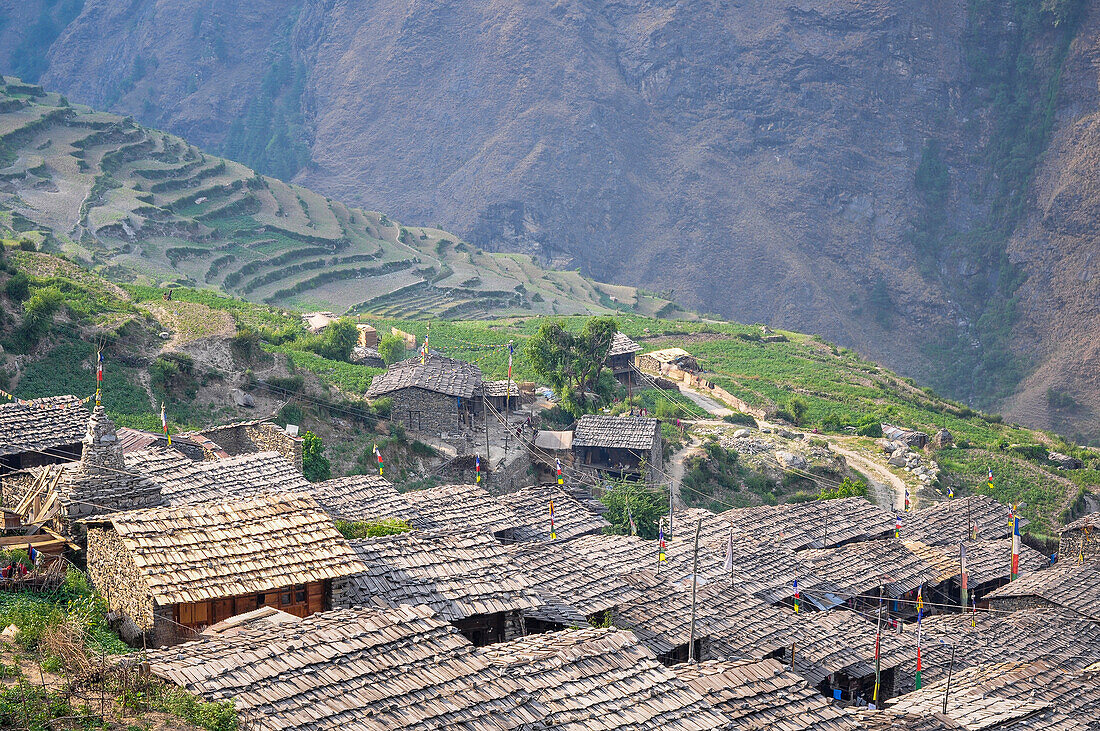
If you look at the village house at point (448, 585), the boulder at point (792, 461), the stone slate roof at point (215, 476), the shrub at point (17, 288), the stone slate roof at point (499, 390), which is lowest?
the boulder at point (792, 461)

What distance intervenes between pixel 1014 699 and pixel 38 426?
82.6 feet

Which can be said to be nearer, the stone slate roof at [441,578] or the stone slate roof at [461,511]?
the stone slate roof at [441,578]

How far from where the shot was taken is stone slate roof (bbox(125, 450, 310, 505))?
28.4 meters

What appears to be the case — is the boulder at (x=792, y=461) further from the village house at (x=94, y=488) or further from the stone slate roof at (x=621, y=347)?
the village house at (x=94, y=488)

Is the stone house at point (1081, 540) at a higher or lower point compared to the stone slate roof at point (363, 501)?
lower

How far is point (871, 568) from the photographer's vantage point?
39.3 meters

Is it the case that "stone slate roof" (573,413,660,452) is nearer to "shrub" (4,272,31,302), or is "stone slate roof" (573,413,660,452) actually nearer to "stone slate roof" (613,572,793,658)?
"stone slate roof" (613,572,793,658)

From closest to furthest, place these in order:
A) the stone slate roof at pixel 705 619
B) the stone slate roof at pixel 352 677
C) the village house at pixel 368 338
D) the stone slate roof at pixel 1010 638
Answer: the stone slate roof at pixel 352 677 < the stone slate roof at pixel 705 619 < the stone slate roof at pixel 1010 638 < the village house at pixel 368 338

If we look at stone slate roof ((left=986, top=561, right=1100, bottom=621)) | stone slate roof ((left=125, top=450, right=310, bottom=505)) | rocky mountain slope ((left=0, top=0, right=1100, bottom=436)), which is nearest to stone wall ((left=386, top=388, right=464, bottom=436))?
stone slate roof ((left=125, top=450, right=310, bottom=505))

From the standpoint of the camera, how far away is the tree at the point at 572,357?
60.6 metres

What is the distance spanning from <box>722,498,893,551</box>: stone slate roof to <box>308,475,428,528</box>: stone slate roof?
45.1 feet

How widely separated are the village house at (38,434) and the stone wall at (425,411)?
17116mm

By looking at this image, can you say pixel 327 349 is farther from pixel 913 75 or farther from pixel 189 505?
pixel 913 75

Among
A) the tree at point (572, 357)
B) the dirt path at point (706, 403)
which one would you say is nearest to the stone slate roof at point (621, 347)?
the tree at point (572, 357)
